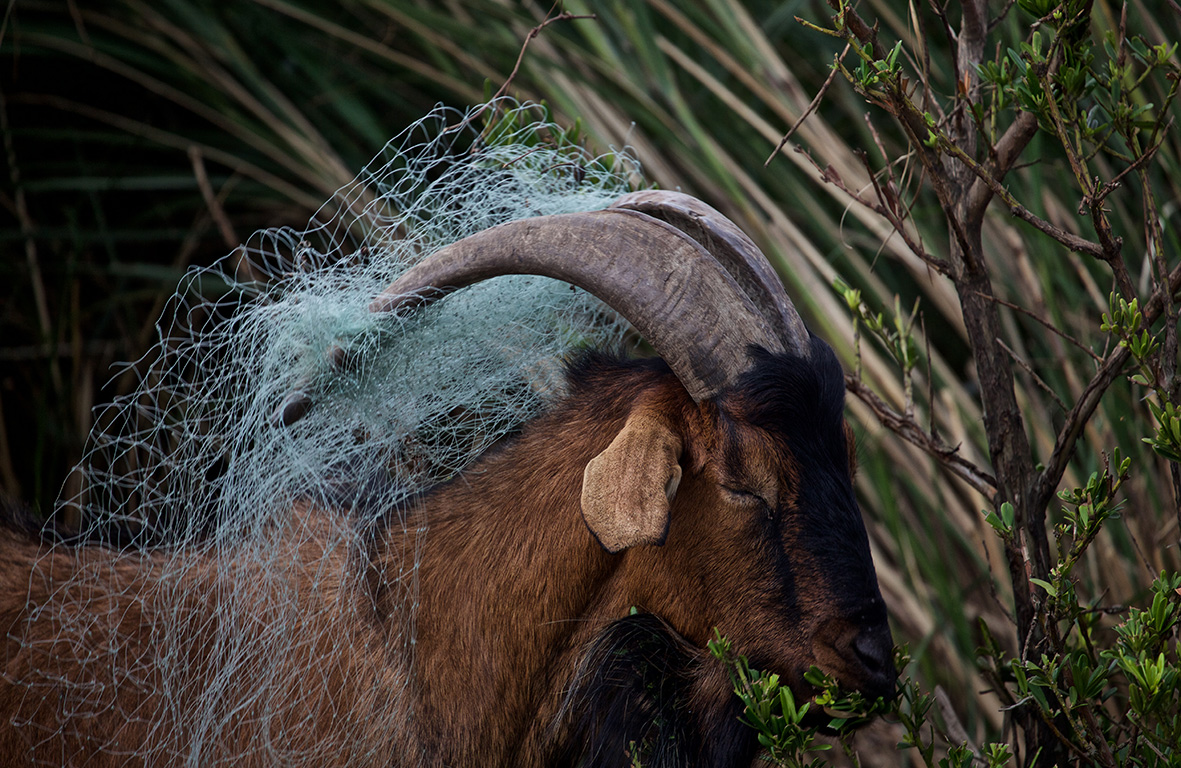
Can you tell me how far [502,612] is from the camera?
1574 mm

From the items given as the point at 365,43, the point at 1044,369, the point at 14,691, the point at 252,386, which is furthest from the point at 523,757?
the point at 365,43

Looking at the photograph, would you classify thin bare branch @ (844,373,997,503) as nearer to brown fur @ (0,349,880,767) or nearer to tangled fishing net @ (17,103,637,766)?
brown fur @ (0,349,880,767)

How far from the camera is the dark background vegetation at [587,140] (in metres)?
2.71

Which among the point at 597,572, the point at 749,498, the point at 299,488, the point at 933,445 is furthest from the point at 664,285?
the point at 299,488

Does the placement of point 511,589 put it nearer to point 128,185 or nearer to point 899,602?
point 899,602

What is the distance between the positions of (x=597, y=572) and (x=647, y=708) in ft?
0.78

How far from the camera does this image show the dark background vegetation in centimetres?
271

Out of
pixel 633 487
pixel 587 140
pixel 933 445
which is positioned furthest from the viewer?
pixel 587 140

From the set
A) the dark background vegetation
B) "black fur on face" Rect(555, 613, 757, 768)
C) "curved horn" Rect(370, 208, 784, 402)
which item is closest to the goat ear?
"curved horn" Rect(370, 208, 784, 402)

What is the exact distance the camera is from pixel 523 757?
5.20 ft

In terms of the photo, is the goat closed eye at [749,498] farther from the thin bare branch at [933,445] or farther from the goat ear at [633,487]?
the thin bare branch at [933,445]

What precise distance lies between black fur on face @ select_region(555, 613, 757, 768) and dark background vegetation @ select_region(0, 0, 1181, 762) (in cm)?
124

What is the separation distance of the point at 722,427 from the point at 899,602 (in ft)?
5.08

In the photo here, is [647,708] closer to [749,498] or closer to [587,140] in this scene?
[749,498]
